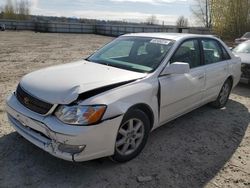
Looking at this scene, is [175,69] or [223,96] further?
[223,96]

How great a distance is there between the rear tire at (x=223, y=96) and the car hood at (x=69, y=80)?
2601 millimetres

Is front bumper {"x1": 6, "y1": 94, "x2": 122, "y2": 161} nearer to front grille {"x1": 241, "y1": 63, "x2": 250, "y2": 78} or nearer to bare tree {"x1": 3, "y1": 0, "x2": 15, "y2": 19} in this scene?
front grille {"x1": 241, "y1": 63, "x2": 250, "y2": 78}

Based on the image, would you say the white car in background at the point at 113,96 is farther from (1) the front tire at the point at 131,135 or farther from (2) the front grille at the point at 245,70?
(2) the front grille at the point at 245,70

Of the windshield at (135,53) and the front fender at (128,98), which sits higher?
the windshield at (135,53)

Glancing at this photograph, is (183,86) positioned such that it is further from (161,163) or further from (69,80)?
(69,80)

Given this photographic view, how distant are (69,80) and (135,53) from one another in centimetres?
134

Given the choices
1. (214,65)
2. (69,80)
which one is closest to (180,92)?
(214,65)

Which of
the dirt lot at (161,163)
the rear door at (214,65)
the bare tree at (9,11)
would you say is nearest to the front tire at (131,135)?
the dirt lot at (161,163)

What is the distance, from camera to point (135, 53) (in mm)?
4316

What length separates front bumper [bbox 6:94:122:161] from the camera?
2883mm

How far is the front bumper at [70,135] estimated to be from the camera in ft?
9.46

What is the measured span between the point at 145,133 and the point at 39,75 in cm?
159

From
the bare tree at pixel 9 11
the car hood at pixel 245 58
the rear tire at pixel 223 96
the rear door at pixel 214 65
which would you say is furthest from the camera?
the bare tree at pixel 9 11

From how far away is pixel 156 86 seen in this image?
3.68 meters
